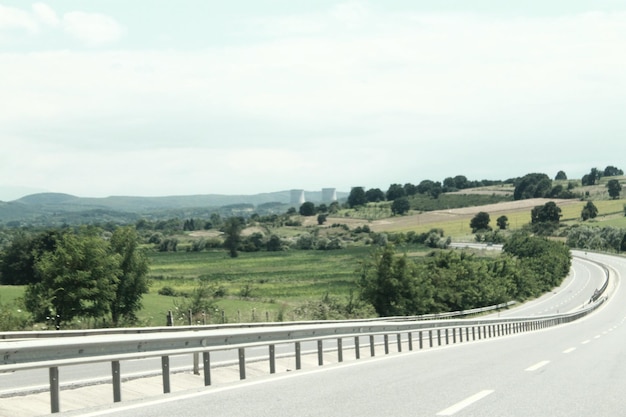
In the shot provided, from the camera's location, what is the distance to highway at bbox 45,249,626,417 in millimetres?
10391

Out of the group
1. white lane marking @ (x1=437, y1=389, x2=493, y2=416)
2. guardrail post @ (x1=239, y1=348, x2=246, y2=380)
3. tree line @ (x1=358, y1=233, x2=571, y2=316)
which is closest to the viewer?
white lane marking @ (x1=437, y1=389, x2=493, y2=416)

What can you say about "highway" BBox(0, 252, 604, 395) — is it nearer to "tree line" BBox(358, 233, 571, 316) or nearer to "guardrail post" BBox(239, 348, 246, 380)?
"guardrail post" BBox(239, 348, 246, 380)

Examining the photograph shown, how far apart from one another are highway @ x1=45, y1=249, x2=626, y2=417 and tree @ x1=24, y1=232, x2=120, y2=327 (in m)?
37.9

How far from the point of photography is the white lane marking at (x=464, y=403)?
10258 millimetres

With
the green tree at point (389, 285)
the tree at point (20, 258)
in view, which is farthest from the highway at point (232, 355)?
the tree at point (20, 258)

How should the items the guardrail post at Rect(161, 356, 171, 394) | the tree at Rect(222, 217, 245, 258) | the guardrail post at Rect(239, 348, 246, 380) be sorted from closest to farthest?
the guardrail post at Rect(161, 356, 171, 394)
the guardrail post at Rect(239, 348, 246, 380)
the tree at Rect(222, 217, 245, 258)

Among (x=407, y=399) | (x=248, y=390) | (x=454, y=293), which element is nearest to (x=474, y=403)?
(x=407, y=399)

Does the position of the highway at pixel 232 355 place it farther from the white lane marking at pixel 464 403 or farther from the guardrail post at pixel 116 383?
the white lane marking at pixel 464 403

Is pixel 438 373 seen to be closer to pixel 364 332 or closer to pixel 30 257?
pixel 364 332

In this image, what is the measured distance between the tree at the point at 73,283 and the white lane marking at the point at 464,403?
4341 cm

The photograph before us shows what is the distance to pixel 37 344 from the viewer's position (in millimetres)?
10008

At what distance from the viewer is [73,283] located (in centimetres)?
5547

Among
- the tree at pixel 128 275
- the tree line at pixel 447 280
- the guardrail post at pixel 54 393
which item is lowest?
the tree line at pixel 447 280

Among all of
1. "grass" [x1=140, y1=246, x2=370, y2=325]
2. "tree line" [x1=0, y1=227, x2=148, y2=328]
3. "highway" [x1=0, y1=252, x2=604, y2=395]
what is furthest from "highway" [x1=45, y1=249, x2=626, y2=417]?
"grass" [x1=140, y1=246, x2=370, y2=325]
